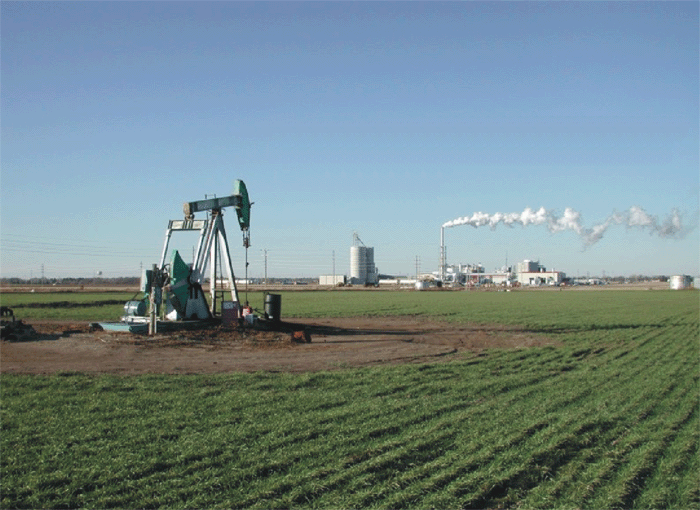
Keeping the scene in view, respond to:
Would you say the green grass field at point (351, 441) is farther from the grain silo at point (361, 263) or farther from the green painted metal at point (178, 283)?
the grain silo at point (361, 263)

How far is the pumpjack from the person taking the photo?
21.6 m

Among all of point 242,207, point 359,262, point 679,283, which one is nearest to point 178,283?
point 242,207

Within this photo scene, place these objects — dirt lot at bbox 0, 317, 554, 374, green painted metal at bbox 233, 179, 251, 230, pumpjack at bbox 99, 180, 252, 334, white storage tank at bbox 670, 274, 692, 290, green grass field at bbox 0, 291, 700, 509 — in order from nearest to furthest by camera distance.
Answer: green grass field at bbox 0, 291, 700, 509 < dirt lot at bbox 0, 317, 554, 374 < pumpjack at bbox 99, 180, 252, 334 < green painted metal at bbox 233, 179, 251, 230 < white storage tank at bbox 670, 274, 692, 290

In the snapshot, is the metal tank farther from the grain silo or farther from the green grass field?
the green grass field

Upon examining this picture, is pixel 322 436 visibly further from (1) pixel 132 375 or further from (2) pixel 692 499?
(1) pixel 132 375

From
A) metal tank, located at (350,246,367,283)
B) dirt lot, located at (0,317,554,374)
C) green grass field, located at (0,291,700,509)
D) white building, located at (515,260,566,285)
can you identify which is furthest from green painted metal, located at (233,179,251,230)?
white building, located at (515,260,566,285)

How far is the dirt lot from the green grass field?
1.80 m

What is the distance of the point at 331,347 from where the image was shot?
63.7ft

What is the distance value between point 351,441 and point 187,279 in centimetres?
1623

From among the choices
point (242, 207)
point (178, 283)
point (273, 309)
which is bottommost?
point (273, 309)

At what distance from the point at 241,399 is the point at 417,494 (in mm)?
4850

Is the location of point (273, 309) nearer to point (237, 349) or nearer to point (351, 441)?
point (237, 349)

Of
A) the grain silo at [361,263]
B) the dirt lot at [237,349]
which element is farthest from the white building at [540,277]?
the dirt lot at [237,349]

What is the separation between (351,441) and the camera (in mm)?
7820
